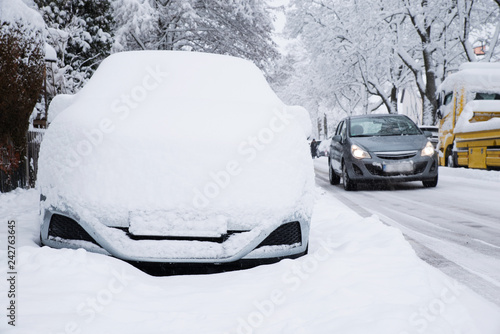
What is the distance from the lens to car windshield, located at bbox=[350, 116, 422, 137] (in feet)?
31.9

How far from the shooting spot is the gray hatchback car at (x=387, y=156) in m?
8.88

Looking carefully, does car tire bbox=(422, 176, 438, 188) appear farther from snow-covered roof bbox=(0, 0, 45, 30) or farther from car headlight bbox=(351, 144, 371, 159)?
snow-covered roof bbox=(0, 0, 45, 30)

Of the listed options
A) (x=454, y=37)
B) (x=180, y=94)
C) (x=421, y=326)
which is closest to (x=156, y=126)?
(x=180, y=94)

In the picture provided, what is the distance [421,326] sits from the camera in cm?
207

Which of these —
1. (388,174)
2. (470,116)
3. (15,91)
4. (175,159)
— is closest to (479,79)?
(470,116)

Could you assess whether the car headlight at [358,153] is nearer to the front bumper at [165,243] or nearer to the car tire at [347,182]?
the car tire at [347,182]

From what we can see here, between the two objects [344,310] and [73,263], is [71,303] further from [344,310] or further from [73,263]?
[344,310]

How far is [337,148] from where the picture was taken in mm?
10281

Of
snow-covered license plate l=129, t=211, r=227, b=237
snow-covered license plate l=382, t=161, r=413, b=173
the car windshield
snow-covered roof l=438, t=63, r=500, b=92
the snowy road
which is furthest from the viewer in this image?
snow-covered roof l=438, t=63, r=500, b=92

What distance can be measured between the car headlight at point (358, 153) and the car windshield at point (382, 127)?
0.63m

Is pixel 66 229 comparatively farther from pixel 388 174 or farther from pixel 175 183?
pixel 388 174

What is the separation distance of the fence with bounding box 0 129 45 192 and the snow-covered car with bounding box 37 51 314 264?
4.92 m

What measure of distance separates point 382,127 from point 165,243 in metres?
7.95

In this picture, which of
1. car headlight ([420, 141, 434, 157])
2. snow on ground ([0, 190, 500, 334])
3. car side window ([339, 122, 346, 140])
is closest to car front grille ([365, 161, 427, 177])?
car headlight ([420, 141, 434, 157])
